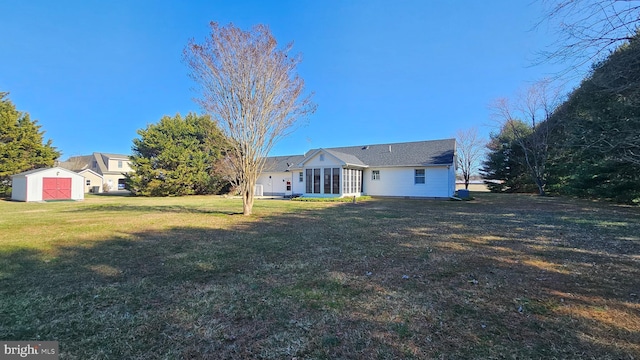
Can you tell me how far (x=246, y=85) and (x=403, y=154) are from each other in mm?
16837

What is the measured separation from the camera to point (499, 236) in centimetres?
744

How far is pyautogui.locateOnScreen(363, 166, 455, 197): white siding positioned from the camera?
21625mm

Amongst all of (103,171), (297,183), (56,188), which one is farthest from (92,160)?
(297,183)

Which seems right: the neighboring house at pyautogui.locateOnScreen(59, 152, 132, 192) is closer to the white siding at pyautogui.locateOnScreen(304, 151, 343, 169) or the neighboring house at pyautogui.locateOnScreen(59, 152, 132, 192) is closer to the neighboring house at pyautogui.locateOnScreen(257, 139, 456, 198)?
the white siding at pyautogui.locateOnScreen(304, 151, 343, 169)

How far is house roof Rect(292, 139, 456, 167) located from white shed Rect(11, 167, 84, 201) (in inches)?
726

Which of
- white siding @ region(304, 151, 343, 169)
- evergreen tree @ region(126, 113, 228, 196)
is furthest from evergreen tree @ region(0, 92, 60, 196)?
white siding @ region(304, 151, 343, 169)

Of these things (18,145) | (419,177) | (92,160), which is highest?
(92,160)

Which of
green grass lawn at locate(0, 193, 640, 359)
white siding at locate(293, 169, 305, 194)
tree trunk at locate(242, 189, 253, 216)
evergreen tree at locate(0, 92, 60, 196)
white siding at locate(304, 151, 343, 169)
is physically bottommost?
green grass lawn at locate(0, 193, 640, 359)

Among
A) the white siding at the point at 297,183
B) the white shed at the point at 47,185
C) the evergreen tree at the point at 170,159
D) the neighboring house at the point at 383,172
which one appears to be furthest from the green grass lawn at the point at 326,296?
the evergreen tree at the point at 170,159

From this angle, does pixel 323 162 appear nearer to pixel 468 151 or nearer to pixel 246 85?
pixel 246 85

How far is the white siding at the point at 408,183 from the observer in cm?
2162

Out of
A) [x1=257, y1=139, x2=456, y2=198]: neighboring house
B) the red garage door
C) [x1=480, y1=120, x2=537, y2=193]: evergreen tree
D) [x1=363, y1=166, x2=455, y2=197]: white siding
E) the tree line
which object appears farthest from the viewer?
[x1=480, y1=120, x2=537, y2=193]: evergreen tree

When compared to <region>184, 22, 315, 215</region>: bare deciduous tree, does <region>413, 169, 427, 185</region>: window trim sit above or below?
below

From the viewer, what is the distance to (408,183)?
22875mm
